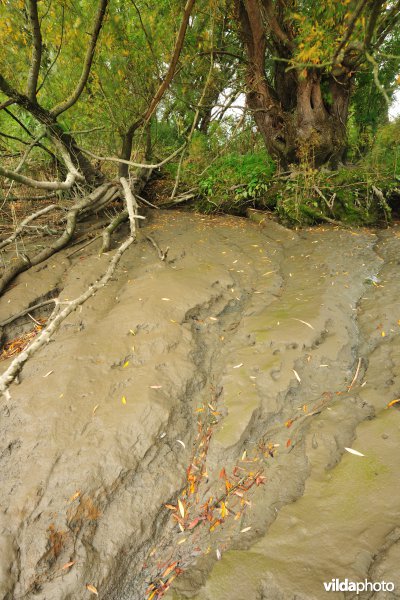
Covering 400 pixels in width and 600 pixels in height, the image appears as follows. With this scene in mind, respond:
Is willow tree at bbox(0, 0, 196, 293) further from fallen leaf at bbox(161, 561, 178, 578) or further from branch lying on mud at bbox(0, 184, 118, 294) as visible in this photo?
fallen leaf at bbox(161, 561, 178, 578)

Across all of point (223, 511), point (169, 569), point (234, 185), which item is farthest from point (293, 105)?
point (169, 569)

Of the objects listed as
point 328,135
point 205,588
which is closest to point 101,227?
point 328,135

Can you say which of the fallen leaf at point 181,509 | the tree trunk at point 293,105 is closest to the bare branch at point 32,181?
the fallen leaf at point 181,509

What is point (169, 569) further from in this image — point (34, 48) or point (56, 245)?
point (34, 48)

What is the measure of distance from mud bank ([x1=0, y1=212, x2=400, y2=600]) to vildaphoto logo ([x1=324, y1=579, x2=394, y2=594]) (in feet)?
0.07

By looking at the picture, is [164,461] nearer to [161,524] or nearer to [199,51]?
[161,524]

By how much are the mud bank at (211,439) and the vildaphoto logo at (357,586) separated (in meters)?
0.02

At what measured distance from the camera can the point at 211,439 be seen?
239cm

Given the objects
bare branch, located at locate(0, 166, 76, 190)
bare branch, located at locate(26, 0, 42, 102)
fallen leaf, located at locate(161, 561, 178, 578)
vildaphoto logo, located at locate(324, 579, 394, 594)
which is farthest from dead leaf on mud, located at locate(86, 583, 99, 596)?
bare branch, located at locate(26, 0, 42, 102)

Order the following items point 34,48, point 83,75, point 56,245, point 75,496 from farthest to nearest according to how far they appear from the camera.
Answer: point 56,245 → point 83,75 → point 34,48 → point 75,496

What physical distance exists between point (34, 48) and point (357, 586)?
614 centimetres

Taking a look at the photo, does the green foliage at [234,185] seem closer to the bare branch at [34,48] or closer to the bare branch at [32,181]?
the bare branch at [32,181]

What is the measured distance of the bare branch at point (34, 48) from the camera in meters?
3.97

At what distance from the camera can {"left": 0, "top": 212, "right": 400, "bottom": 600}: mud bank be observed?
172cm
